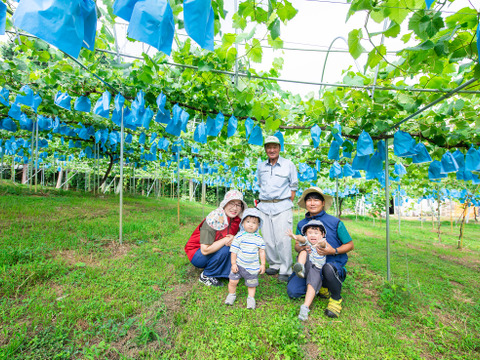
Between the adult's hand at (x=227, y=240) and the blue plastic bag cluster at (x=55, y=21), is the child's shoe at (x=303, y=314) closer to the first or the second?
the adult's hand at (x=227, y=240)

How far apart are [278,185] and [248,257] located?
3.85 feet

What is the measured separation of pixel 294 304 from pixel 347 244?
2.56 feet

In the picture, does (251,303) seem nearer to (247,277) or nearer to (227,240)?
(247,277)

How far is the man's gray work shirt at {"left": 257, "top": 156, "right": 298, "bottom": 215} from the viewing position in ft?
9.91

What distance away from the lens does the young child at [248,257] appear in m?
2.16

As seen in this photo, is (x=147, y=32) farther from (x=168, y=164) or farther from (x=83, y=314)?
(x=168, y=164)

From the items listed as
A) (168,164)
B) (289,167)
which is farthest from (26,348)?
(168,164)

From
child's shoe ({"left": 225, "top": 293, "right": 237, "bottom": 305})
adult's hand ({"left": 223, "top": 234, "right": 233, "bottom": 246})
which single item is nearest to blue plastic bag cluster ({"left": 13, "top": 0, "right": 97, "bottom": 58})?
adult's hand ({"left": 223, "top": 234, "right": 233, "bottom": 246})

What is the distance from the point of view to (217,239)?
257 cm

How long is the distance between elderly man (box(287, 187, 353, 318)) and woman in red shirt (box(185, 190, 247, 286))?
718 mm

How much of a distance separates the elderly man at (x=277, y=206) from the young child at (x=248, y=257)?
787 millimetres

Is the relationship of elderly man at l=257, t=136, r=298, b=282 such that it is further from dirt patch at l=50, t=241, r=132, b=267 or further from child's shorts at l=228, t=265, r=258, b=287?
dirt patch at l=50, t=241, r=132, b=267

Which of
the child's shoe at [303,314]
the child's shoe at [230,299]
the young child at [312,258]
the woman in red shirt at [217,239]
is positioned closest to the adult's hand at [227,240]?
the woman in red shirt at [217,239]

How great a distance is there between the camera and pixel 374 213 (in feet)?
32.8
